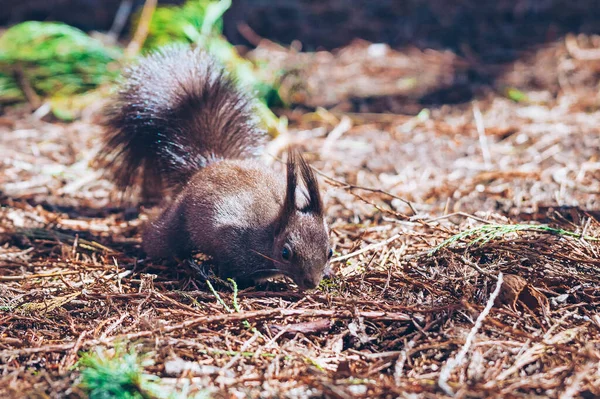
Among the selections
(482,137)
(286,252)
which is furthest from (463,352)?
(482,137)

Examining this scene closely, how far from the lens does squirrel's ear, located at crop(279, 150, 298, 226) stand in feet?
8.20

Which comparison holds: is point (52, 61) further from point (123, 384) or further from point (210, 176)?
point (123, 384)

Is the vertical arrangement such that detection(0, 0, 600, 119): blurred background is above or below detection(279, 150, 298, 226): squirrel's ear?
above

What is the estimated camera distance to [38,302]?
248 centimetres

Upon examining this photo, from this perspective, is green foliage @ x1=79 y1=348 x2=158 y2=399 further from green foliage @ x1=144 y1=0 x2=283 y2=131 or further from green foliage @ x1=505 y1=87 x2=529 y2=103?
green foliage @ x1=505 y1=87 x2=529 y2=103

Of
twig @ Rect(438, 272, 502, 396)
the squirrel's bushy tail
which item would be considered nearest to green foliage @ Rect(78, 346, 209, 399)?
twig @ Rect(438, 272, 502, 396)

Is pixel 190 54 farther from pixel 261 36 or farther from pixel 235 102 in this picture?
pixel 261 36

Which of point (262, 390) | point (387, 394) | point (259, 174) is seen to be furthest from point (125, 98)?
point (387, 394)

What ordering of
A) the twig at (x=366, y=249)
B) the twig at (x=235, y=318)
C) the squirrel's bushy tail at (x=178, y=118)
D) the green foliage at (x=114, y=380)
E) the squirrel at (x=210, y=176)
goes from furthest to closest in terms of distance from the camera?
the squirrel's bushy tail at (x=178, y=118) < the twig at (x=366, y=249) < the squirrel at (x=210, y=176) < the twig at (x=235, y=318) < the green foliage at (x=114, y=380)

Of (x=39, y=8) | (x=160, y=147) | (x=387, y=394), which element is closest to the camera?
(x=387, y=394)

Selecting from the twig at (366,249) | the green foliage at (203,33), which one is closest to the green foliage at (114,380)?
the twig at (366,249)

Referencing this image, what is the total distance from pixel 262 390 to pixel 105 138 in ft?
6.31

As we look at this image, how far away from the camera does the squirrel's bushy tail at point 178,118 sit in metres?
3.13

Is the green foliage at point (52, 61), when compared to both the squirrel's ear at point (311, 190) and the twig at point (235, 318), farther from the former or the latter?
the twig at point (235, 318)
